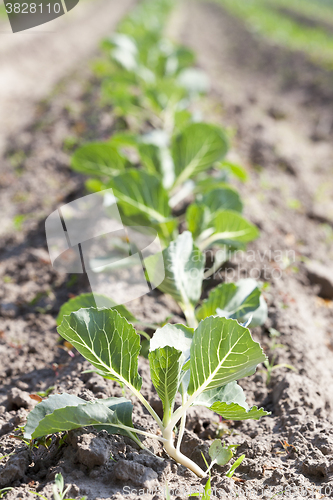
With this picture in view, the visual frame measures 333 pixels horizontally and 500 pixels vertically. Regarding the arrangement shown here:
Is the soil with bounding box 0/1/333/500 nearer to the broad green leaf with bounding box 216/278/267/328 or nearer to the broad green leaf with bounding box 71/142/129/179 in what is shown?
the broad green leaf with bounding box 216/278/267/328

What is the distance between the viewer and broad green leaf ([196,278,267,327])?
170 cm

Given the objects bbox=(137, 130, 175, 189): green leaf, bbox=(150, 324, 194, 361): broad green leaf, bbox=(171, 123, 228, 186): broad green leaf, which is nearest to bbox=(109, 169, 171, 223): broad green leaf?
bbox=(137, 130, 175, 189): green leaf

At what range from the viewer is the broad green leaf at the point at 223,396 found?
52.1 inches

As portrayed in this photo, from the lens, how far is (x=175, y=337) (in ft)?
4.54

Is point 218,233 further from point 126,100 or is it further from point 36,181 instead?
point 126,100

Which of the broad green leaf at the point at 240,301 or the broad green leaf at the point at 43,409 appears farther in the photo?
the broad green leaf at the point at 240,301

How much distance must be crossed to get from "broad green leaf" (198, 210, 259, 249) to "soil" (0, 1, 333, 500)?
0.68ft

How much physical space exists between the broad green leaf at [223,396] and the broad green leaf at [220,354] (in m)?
0.06

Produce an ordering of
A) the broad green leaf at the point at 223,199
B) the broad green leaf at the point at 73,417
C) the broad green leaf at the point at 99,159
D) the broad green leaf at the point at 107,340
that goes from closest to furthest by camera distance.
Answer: the broad green leaf at the point at 73,417, the broad green leaf at the point at 107,340, the broad green leaf at the point at 223,199, the broad green leaf at the point at 99,159

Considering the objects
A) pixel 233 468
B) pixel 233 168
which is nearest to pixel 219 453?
pixel 233 468

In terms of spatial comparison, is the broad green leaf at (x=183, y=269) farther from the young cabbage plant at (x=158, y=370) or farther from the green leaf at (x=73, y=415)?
the green leaf at (x=73, y=415)

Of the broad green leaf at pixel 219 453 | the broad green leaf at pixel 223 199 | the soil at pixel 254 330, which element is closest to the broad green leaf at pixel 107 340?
the soil at pixel 254 330

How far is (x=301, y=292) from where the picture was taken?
243 cm

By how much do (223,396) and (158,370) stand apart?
10.4 inches
